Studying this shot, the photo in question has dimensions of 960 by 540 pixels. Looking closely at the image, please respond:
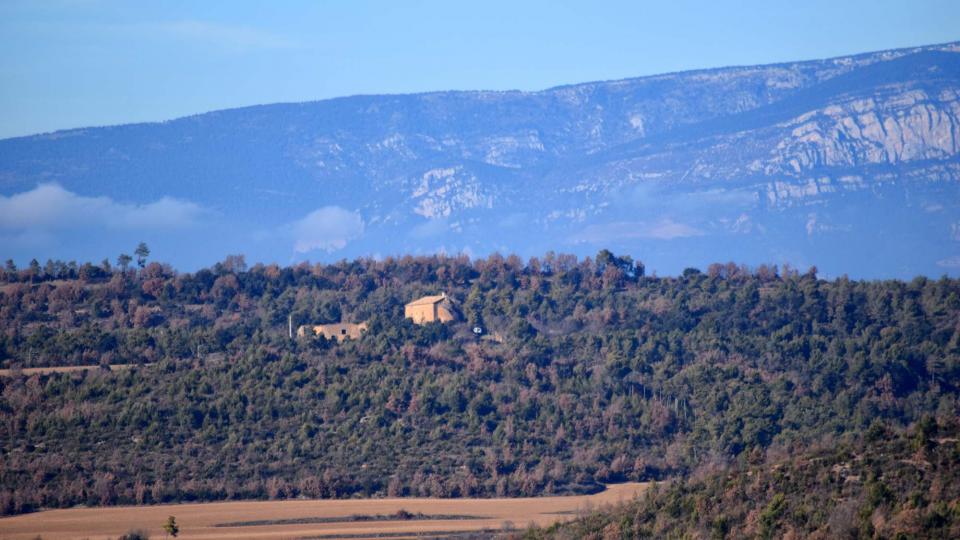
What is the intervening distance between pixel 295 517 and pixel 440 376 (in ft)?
76.9

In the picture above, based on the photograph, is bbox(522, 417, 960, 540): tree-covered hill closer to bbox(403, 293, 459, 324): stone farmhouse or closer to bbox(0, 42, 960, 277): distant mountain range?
bbox(403, 293, 459, 324): stone farmhouse

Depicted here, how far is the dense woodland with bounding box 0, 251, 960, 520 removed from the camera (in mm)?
61281

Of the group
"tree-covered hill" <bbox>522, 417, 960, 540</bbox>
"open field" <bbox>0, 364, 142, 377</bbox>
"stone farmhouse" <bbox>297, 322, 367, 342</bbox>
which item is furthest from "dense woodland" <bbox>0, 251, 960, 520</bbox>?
"tree-covered hill" <bbox>522, 417, 960, 540</bbox>

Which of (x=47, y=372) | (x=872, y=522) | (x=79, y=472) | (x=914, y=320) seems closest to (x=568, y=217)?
(x=914, y=320)

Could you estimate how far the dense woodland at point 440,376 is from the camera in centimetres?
6128

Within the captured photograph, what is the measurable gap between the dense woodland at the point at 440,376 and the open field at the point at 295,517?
1.72 metres

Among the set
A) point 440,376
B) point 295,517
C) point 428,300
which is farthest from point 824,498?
point 428,300

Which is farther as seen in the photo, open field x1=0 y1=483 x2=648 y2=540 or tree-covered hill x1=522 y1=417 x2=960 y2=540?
open field x1=0 y1=483 x2=648 y2=540

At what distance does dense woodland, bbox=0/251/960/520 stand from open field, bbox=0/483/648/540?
172 cm

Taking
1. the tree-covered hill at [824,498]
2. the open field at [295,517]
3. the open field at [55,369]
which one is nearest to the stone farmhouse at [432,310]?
the open field at [55,369]

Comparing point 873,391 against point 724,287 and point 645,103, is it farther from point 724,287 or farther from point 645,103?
point 645,103

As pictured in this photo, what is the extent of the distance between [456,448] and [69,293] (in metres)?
31.9

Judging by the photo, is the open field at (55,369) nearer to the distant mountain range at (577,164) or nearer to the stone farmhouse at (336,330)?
the stone farmhouse at (336,330)

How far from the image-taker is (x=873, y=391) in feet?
242
